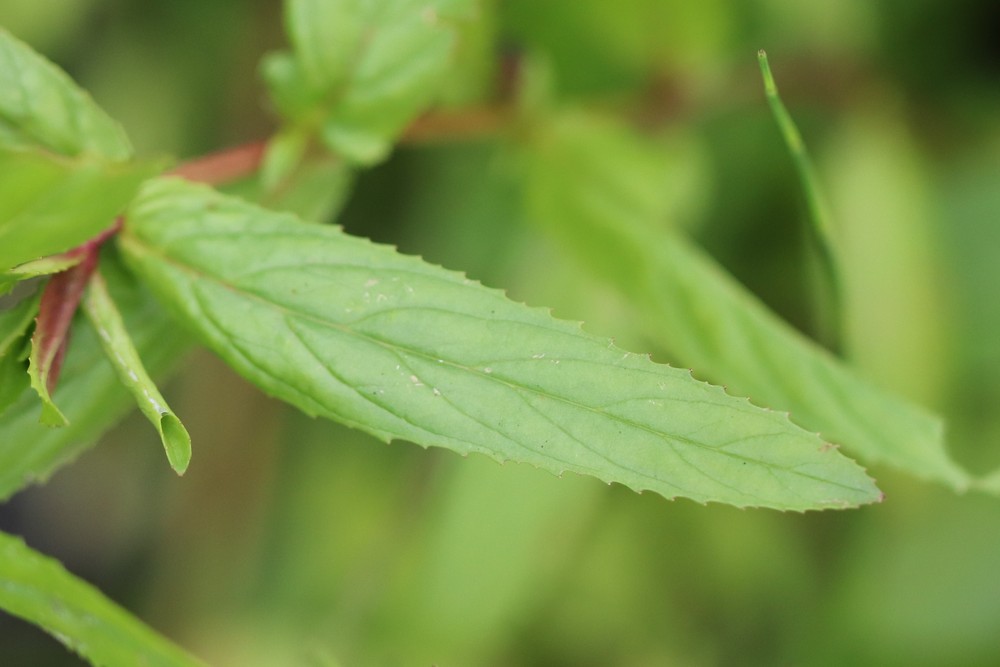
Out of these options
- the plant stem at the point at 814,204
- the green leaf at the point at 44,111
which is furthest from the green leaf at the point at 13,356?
the plant stem at the point at 814,204

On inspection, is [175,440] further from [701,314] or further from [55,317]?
[701,314]

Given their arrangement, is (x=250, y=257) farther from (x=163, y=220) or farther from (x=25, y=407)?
(x=25, y=407)

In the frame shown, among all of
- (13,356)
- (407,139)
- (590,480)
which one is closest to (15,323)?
(13,356)

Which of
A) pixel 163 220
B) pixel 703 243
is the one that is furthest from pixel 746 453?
pixel 703 243

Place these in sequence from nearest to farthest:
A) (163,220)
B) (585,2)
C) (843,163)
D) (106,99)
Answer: (163,220)
(585,2)
(843,163)
(106,99)

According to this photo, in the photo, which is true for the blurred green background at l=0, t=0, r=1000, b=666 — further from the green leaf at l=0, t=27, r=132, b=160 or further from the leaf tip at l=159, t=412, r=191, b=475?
the leaf tip at l=159, t=412, r=191, b=475

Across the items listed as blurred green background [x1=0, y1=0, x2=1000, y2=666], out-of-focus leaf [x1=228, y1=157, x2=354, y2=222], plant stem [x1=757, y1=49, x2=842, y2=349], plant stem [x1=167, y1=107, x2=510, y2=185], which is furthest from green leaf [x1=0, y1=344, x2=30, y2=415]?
blurred green background [x1=0, y1=0, x2=1000, y2=666]
